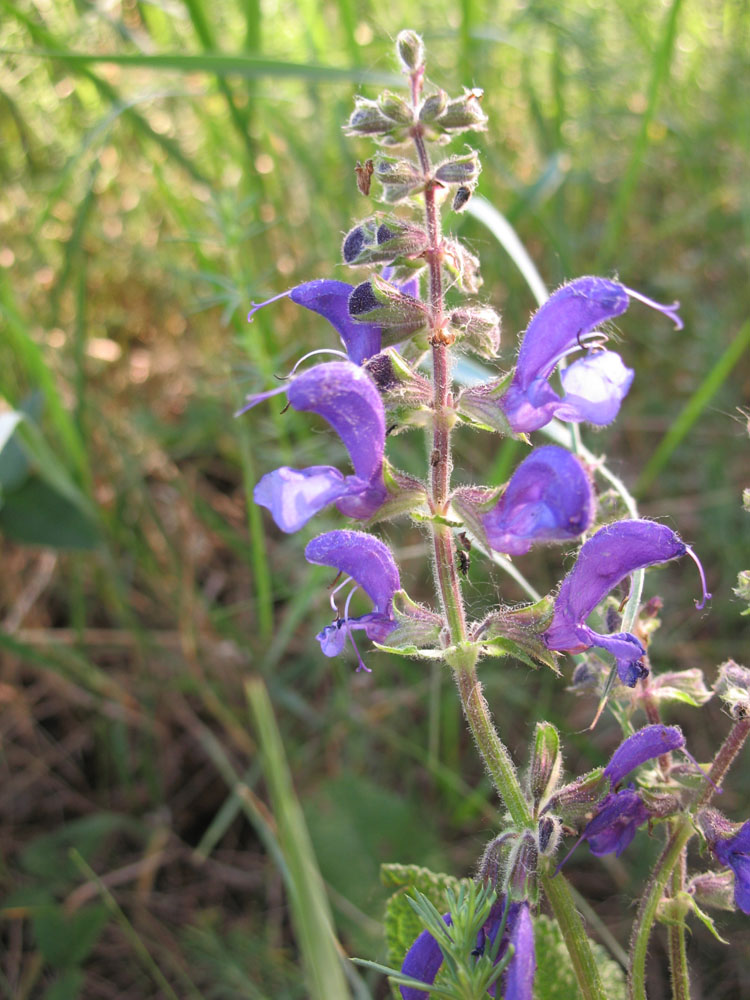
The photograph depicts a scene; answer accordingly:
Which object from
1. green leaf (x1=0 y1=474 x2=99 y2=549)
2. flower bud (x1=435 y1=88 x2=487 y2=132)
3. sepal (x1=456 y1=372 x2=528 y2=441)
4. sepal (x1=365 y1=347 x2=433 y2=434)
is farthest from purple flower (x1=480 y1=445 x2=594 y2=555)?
green leaf (x1=0 y1=474 x2=99 y2=549)

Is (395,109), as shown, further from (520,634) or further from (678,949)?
(678,949)

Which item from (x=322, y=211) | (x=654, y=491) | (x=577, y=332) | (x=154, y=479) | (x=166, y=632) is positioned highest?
(x=322, y=211)

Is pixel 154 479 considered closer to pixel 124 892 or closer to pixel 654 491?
pixel 124 892

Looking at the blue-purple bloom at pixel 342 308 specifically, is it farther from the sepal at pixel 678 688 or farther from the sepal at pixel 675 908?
the sepal at pixel 675 908

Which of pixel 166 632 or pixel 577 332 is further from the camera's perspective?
pixel 166 632

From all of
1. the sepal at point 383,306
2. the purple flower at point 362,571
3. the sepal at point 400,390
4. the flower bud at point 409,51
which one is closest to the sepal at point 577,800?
the purple flower at point 362,571

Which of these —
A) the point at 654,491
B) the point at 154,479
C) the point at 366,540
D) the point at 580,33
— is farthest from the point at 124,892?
the point at 580,33

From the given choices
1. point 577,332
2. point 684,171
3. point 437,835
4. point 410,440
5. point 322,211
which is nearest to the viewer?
point 577,332
